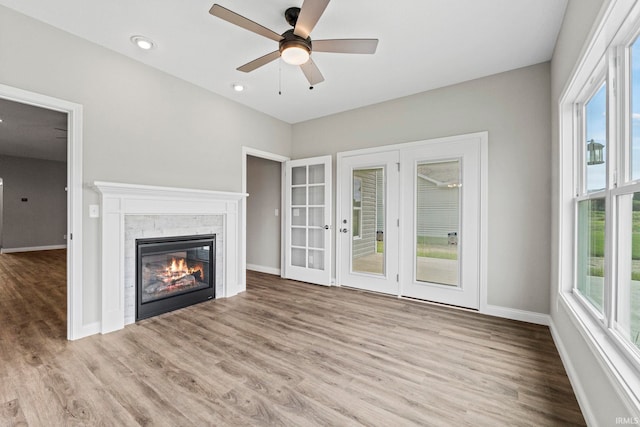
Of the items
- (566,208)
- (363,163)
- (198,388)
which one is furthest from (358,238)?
(198,388)

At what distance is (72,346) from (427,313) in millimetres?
3519

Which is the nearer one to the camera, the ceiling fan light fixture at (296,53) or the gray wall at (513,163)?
the ceiling fan light fixture at (296,53)

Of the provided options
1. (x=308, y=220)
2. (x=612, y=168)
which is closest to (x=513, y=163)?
(x=612, y=168)

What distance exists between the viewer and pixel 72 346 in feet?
8.21

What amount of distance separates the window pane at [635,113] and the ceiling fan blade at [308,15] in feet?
5.26

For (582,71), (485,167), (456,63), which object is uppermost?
(456,63)

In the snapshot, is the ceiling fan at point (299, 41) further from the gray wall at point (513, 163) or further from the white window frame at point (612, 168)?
the gray wall at point (513, 163)

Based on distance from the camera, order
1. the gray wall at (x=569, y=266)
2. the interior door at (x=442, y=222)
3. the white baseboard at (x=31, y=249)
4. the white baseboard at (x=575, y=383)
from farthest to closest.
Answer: the white baseboard at (x=31, y=249)
the interior door at (x=442, y=222)
the white baseboard at (x=575, y=383)
the gray wall at (x=569, y=266)

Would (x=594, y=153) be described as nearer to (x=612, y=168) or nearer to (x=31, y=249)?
(x=612, y=168)

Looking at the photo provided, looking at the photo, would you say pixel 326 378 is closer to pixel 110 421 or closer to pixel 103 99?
pixel 110 421

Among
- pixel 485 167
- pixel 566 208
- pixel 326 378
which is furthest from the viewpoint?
pixel 485 167

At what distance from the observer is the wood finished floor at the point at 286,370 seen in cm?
169

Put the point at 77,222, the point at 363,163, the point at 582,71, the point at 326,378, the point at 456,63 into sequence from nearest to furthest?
the point at 582,71 → the point at 326,378 → the point at 77,222 → the point at 456,63 → the point at 363,163

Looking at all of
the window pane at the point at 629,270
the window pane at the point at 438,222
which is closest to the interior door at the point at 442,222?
the window pane at the point at 438,222
